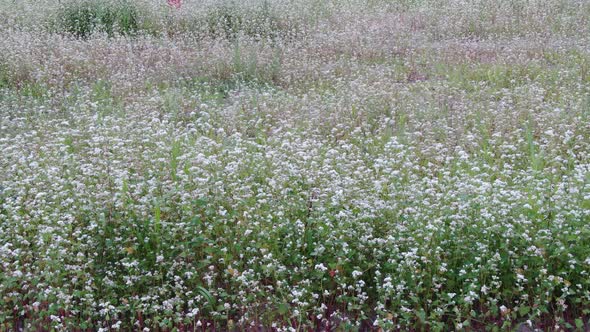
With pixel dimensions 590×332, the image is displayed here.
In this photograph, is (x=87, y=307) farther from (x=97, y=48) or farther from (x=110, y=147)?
(x=97, y=48)

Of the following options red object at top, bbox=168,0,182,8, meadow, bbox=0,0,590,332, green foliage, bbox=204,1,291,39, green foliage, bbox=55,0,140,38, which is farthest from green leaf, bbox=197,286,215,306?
red object at top, bbox=168,0,182,8

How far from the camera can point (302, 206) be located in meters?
5.55

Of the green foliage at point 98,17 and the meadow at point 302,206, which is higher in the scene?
the green foliage at point 98,17

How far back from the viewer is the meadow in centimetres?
493

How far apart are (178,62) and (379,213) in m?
6.90

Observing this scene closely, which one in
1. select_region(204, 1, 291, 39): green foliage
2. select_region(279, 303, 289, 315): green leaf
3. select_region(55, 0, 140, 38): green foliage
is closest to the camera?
select_region(279, 303, 289, 315): green leaf

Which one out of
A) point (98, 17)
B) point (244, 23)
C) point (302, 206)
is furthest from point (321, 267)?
point (98, 17)

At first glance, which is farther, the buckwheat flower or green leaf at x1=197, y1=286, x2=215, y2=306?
green leaf at x1=197, y1=286, x2=215, y2=306

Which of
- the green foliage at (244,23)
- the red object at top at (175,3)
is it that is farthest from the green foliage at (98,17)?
the green foliage at (244,23)

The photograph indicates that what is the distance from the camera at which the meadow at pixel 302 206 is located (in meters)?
4.93

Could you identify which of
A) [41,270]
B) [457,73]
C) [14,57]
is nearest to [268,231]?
[41,270]

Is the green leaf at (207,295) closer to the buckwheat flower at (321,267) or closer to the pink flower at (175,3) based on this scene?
the buckwheat flower at (321,267)

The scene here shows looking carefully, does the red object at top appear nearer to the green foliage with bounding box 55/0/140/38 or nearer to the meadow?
the green foliage with bounding box 55/0/140/38

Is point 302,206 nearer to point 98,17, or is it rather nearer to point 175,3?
point 98,17
